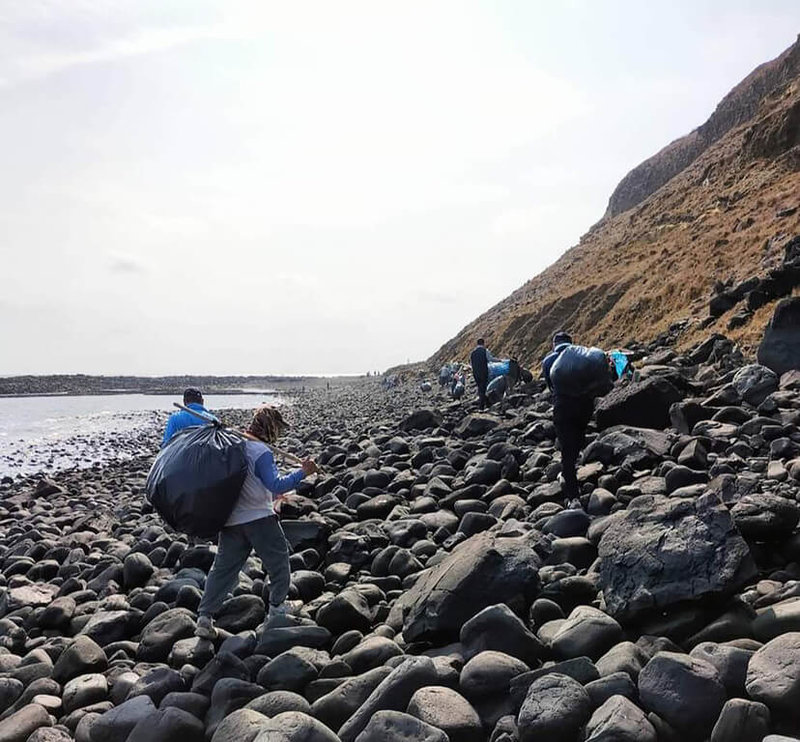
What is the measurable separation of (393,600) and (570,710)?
9.16 feet

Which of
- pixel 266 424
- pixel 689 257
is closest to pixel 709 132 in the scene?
pixel 689 257

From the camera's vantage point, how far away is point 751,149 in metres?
39.9

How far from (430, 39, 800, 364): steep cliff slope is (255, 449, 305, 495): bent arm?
11737 millimetres

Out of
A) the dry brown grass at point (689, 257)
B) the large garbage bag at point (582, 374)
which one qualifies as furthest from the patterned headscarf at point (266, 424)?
the dry brown grass at point (689, 257)

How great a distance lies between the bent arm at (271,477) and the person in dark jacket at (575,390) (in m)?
3.69

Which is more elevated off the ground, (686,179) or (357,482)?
(686,179)

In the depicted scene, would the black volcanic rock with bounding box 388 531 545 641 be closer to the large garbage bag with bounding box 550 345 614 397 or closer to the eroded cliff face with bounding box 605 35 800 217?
the large garbage bag with bounding box 550 345 614 397

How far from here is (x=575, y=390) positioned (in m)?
8.27

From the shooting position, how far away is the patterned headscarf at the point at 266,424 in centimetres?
601

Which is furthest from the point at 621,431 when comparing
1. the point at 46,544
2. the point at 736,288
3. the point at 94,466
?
the point at 94,466

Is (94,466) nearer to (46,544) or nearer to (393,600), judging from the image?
(46,544)

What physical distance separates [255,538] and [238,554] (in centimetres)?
23

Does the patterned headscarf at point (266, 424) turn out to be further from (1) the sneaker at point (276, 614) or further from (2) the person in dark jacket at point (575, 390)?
(2) the person in dark jacket at point (575, 390)

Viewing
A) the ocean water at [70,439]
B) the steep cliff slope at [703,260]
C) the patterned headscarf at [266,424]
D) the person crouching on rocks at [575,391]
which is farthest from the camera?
the ocean water at [70,439]
